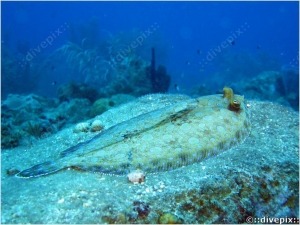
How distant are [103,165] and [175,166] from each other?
1.18 meters

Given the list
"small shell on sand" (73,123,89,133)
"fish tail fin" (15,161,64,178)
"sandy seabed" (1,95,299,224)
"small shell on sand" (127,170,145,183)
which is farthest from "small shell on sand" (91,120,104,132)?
"small shell on sand" (127,170,145,183)

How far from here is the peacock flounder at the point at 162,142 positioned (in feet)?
11.9

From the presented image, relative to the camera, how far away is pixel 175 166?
3.69m

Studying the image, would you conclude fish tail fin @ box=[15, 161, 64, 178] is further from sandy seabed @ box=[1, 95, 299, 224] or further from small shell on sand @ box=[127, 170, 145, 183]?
small shell on sand @ box=[127, 170, 145, 183]

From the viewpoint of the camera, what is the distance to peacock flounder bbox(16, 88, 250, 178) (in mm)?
3617

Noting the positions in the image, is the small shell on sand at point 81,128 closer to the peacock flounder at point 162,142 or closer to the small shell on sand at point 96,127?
the small shell on sand at point 96,127

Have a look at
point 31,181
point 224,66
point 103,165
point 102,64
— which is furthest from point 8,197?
point 224,66

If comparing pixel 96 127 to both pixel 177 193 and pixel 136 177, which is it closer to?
pixel 136 177

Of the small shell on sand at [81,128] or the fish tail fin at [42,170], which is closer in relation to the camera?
the fish tail fin at [42,170]

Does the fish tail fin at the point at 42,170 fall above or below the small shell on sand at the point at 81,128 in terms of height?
below

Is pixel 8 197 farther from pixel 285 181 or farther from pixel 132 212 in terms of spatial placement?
pixel 285 181

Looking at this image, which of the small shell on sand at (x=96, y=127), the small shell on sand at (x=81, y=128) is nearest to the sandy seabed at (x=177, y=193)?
the small shell on sand at (x=81, y=128)

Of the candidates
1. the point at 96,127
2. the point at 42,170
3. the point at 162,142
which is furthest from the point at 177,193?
the point at 96,127

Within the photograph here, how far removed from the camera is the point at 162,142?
3785mm
